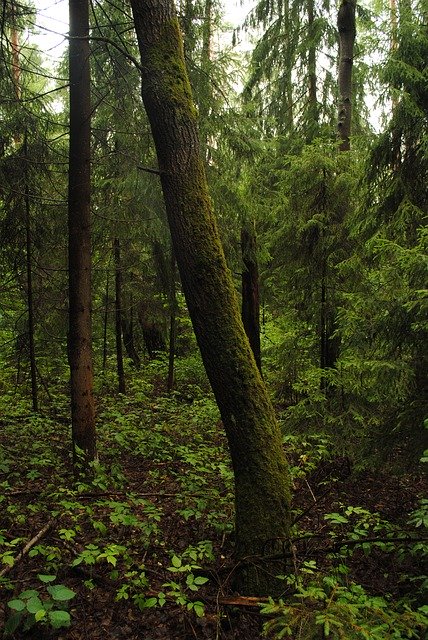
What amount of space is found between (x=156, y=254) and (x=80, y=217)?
512cm

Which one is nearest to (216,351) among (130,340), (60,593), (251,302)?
(60,593)

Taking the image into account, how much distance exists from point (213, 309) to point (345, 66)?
303 inches

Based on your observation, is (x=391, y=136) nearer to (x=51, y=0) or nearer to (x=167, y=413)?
(x=51, y=0)

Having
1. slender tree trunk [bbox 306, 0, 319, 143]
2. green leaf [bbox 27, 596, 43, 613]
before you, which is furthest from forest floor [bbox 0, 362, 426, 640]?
slender tree trunk [bbox 306, 0, 319, 143]

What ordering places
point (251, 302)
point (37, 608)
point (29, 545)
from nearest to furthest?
1. point (37, 608)
2. point (29, 545)
3. point (251, 302)

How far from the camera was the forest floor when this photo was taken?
3328 mm

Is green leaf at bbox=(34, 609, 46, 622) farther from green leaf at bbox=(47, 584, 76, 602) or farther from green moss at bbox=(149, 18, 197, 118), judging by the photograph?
green moss at bbox=(149, 18, 197, 118)

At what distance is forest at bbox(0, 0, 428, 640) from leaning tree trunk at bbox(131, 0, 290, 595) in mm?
18

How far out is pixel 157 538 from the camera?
4.39m

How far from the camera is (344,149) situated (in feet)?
28.1

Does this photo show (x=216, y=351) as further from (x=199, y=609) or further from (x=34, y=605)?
(x=34, y=605)

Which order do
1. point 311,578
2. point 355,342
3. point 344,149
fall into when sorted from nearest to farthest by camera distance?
point 311,578
point 355,342
point 344,149

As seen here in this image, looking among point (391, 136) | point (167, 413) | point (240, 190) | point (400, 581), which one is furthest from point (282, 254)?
point (400, 581)

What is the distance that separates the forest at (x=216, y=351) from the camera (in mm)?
3562
